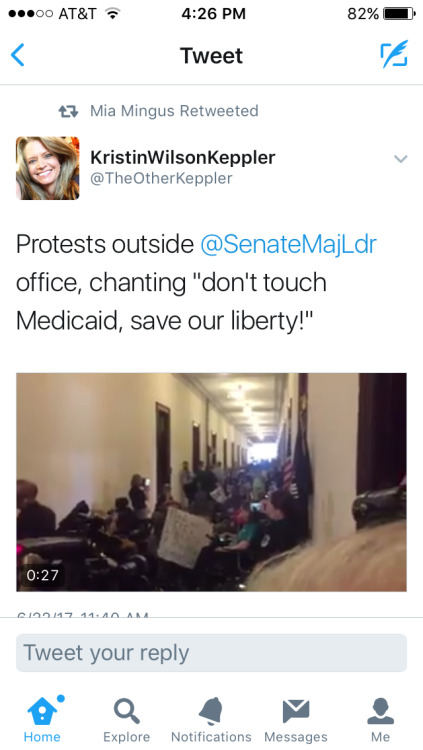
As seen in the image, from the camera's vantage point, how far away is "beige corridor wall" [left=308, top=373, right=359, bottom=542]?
89 centimetres

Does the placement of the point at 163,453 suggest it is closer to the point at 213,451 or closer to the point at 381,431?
the point at 213,451

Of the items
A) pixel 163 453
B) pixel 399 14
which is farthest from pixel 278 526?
pixel 399 14

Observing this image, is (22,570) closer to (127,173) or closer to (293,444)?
(293,444)

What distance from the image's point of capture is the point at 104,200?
890 mm

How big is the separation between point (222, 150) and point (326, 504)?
432 millimetres

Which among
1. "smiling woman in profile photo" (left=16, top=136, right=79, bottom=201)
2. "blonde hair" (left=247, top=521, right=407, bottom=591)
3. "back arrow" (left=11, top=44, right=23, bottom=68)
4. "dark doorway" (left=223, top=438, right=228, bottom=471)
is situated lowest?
"blonde hair" (left=247, top=521, right=407, bottom=591)
